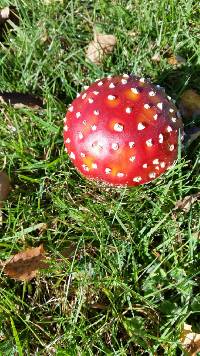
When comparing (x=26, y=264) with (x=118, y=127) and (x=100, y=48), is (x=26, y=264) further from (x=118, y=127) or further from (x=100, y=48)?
(x=100, y=48)

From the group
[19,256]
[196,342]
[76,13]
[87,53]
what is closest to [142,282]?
[196,342]

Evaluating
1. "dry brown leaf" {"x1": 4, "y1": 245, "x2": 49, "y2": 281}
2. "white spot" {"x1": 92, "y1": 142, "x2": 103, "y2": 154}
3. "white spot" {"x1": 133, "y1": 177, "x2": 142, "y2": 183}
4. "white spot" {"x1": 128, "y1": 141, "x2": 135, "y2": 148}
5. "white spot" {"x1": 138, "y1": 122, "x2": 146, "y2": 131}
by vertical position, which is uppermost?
"white spot" {"x1": 138, "y1": 122, "x2": 146, "y2": 131}

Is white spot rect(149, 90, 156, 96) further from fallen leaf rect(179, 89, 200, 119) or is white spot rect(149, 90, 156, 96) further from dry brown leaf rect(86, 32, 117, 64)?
dry brown leaf rect(86, 32, 117, 64)

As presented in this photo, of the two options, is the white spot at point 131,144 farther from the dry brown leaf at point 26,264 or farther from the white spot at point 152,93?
the dry brown leaf at point 26,264

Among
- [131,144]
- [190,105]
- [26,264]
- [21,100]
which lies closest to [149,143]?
[131,144]

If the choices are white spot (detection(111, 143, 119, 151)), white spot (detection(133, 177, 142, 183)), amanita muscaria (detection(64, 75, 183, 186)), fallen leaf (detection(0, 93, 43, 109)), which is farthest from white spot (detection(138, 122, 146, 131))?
fallen leaf (detection(0, 93, 43, 109))

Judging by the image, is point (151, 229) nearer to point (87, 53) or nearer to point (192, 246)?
point (192, 246)
